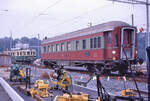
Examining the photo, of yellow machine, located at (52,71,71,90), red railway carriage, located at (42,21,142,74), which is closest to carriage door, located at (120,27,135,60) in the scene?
red railway carriage, located at (42,21,142,74)

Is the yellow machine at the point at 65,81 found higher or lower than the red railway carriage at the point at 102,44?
lower

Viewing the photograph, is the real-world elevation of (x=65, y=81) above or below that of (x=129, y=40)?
below

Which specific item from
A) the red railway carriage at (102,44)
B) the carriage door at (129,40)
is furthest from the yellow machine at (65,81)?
the carriage door at (129,40)

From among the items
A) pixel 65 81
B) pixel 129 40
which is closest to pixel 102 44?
pixel 129 40

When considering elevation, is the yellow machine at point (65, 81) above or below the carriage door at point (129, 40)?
below

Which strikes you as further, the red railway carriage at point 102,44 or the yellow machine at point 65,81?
the red railway carriage at point 102,44

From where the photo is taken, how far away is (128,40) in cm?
1684

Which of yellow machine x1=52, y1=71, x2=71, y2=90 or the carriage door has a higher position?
the carriage door

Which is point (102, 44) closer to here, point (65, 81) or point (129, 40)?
point (129, 40)

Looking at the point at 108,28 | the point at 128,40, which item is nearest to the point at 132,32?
the point at 128,40

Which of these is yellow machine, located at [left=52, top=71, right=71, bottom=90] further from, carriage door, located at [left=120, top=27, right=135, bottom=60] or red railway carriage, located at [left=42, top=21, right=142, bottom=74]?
carriage door, located at [left=120, top=27, right=135, bottom=60]

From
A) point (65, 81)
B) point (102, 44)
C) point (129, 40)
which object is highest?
point (129, 40)

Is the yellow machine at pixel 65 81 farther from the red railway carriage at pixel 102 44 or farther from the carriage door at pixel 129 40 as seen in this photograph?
the carriage door at pixel 129 40

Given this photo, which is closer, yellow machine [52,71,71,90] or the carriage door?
yellow machine [52,71,71,90]
